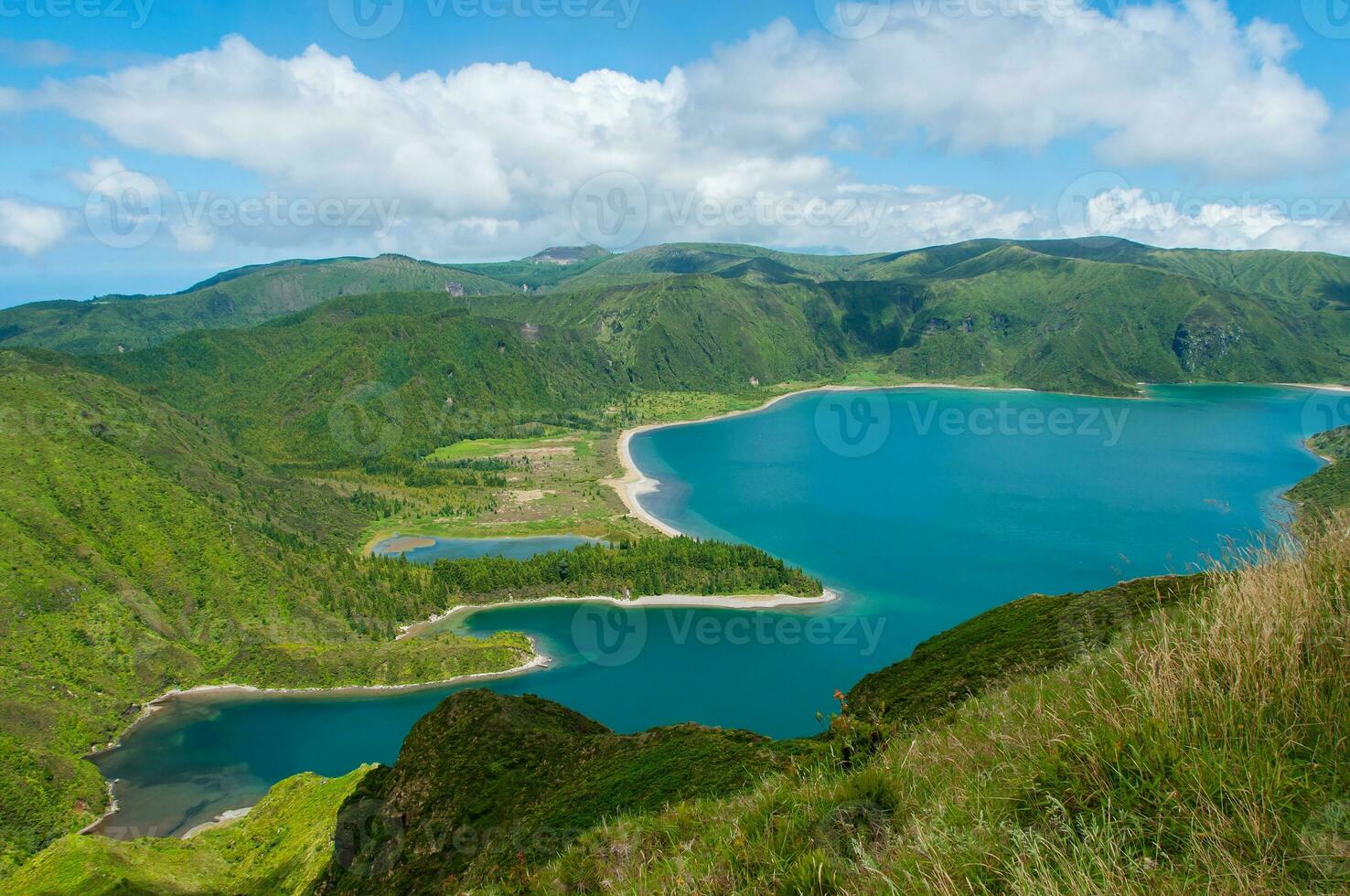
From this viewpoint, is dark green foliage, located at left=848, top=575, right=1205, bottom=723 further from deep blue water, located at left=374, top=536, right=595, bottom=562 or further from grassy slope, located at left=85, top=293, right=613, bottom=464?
grassy slope, located at left=85, top=293, right=613, bottom=464

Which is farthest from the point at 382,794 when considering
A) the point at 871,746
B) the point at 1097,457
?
the point at 1097,457

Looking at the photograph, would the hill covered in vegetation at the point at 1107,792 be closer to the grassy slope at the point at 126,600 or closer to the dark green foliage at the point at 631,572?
the grassy slope at the point at 126,600

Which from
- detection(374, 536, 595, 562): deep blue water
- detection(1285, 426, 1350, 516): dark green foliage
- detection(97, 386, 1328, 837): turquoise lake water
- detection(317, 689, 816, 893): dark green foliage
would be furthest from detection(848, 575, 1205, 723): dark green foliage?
detection(1285, 426, 1350, 516): dark green foliage

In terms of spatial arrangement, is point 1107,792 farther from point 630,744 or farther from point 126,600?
point 126,600

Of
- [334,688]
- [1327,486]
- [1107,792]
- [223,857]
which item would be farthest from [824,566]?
[1107,792]

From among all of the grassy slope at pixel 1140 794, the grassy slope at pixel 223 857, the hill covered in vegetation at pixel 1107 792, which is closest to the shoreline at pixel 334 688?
the grassy slope at pixel 223 857

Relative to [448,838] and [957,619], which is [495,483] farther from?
[448,838]
